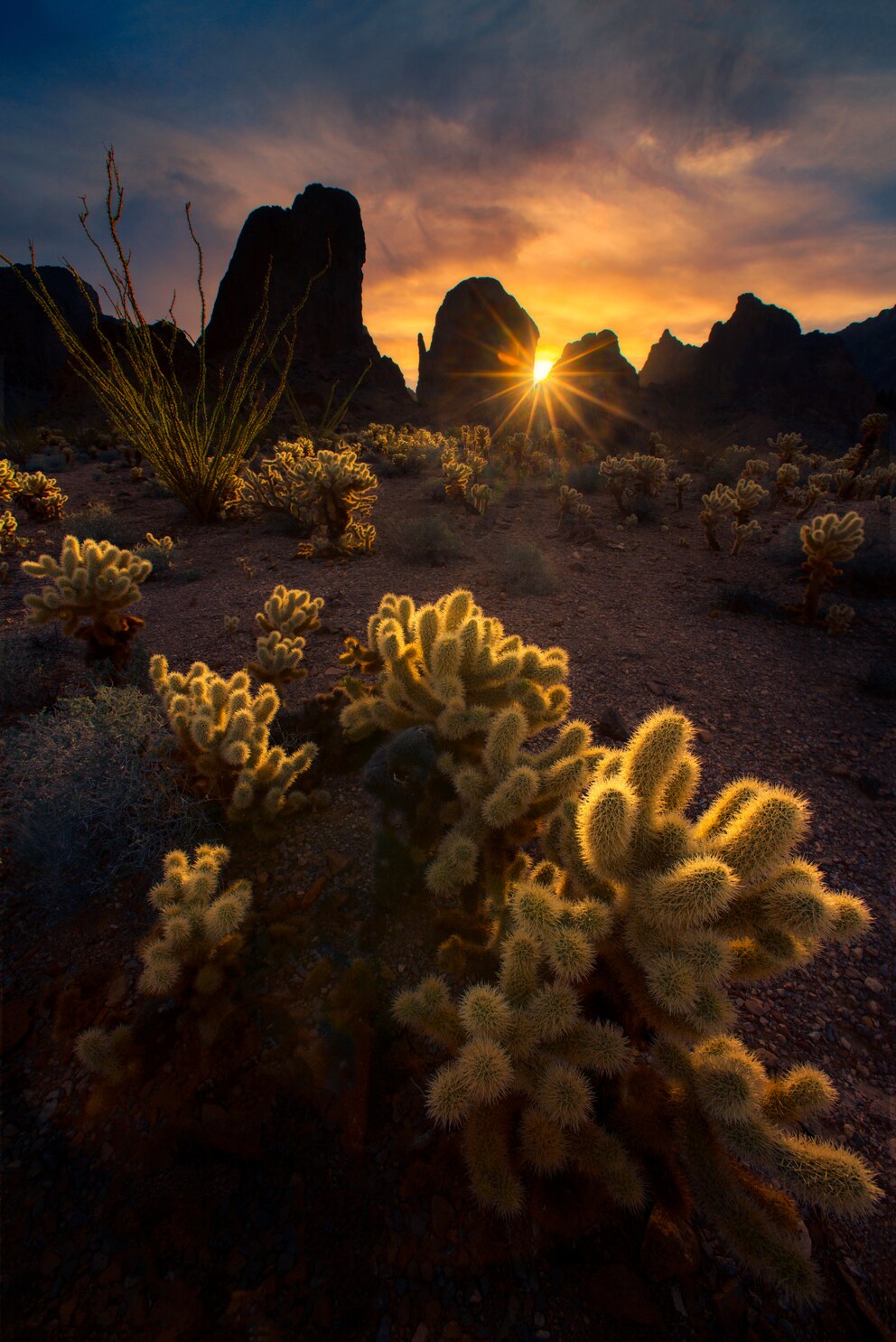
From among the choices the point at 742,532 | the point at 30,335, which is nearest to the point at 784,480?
the point at 742,532

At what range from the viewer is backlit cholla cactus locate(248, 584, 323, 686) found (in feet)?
12.9

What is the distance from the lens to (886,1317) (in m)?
1.42

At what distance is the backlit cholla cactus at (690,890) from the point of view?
1451mm

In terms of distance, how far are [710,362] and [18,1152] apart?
6348cm

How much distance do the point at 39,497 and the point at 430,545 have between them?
23.0 ft

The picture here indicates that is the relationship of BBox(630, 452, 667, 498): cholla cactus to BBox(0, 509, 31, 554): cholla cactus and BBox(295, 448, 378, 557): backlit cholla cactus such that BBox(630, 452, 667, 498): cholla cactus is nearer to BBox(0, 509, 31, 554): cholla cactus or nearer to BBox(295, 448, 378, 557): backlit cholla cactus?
BBox(295, 448, 378, 557): backlit cholla cactus

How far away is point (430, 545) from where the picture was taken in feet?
25.0

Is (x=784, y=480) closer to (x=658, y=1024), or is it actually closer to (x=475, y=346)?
(x=658, y=1024)

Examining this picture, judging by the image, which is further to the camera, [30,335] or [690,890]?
[30,335]

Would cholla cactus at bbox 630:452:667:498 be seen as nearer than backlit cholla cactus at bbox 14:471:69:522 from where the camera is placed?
No

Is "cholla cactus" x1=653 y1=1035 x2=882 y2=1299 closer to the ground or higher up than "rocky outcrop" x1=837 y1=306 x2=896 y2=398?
closer to the ground

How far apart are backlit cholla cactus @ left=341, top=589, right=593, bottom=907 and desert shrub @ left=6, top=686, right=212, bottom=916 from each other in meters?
1.07

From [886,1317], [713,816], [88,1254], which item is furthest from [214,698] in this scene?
[886,1317]

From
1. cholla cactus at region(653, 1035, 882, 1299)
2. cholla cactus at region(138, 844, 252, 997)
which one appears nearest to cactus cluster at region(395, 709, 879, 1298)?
cholla cactus at region(653, 1035, 882, 1299)
